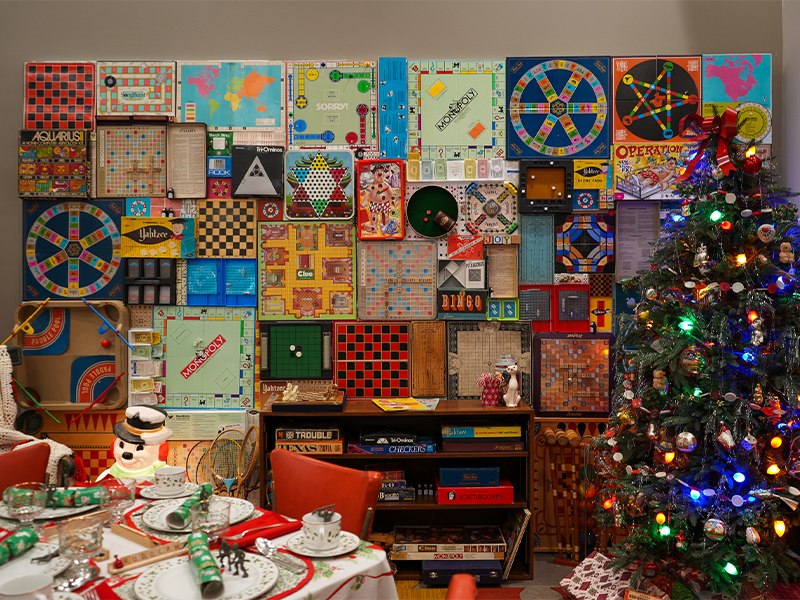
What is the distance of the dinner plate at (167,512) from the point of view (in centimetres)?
165

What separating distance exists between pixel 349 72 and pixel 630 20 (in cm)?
181

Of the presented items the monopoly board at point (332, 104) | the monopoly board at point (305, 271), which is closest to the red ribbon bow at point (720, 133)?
the monopoly board at point (332, 104)

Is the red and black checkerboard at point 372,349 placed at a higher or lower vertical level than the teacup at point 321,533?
higher

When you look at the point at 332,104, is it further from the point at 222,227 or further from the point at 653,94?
the point at 653,94

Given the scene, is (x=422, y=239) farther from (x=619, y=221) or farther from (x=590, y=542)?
(x=590, y=542)

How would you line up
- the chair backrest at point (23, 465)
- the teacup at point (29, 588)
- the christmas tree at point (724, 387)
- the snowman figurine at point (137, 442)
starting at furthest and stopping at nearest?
the snowman figurine at point (137, 442)
the christmas tree at point (724, 387)
the chair backrest at point (23, 465)
the teacup at point (29, 588)

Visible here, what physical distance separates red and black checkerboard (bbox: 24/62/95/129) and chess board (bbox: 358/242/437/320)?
6.35ft

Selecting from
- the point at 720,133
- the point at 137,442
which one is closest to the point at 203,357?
the point at 137,442

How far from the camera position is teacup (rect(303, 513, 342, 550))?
5.01 feet

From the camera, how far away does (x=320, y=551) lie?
152cm

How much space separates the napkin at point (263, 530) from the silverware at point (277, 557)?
0.04 meters

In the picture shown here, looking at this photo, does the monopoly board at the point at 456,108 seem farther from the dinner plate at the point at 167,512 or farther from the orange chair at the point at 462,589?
the orange chair at the point at 462,589

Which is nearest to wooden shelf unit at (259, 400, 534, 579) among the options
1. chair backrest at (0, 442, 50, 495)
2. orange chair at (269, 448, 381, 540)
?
orange chair at (269, 448, 381, 540)

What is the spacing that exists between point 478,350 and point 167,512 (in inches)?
84.3
